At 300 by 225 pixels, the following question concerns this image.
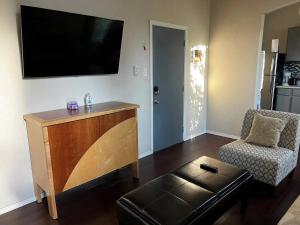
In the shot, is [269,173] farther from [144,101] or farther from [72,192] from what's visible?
[72,192]

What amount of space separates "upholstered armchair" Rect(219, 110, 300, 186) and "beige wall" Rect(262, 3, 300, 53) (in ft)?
11.0

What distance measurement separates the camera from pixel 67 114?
7.35 feet

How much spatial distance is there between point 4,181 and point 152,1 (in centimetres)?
293

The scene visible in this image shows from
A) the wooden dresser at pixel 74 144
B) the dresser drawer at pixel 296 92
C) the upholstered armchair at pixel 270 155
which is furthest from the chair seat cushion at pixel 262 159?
the dresser drawer at pixel 296 92

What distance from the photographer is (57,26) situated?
2.24 m

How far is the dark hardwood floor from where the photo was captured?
215cm

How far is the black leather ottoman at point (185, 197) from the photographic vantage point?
155cm

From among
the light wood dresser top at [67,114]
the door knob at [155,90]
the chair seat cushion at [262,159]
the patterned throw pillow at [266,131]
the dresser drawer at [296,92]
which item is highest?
the door knob at [155,90]

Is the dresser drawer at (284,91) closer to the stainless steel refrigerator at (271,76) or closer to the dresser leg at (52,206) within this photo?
the stainless steel refrigerator at (271,76)

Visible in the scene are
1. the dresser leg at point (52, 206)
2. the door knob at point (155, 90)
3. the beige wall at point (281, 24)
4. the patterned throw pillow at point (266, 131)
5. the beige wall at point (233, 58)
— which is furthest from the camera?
the beige wall at point (281, 24)

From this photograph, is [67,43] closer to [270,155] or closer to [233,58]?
[270,155]

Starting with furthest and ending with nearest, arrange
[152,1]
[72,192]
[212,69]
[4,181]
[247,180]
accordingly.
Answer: [212,69], [152,1], [72,192], [4,181], [247,180]

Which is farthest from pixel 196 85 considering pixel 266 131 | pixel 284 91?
→ pixel 284 91

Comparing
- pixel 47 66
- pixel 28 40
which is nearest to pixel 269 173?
pixel 47 66
